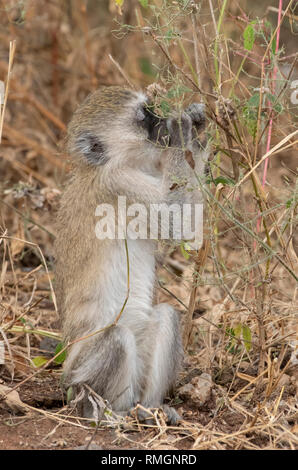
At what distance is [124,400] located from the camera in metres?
3.90

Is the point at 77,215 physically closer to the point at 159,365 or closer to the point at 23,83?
the point at 159,365

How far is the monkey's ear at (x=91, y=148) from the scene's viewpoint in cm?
416

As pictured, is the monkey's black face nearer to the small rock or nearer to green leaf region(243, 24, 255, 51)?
green leaf region(243, 24, 255, 51)

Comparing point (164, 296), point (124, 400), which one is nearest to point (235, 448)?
point (124, 400)

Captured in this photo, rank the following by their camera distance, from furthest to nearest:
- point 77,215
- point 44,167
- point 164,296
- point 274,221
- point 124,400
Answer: point 44,167 < point 164,296 < point 77,215 < point 124,400 < point 274,221

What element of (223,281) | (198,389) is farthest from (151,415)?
(223,281)

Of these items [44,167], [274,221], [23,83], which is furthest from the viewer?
[23,83]

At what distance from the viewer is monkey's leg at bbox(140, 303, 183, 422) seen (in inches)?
154

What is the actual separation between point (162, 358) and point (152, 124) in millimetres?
1329

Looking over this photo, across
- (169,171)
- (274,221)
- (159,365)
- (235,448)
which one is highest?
(169,171)

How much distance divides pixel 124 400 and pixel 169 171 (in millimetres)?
1294

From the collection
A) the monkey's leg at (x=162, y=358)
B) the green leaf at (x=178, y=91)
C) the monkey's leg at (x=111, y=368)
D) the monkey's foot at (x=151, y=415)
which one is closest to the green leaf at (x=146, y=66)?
the green leaf at (x=178, y=91)

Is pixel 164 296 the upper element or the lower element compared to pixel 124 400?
upper

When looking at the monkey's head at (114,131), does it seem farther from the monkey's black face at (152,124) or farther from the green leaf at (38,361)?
the green leaf at (38,361)
